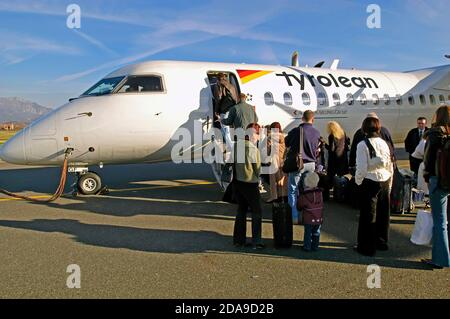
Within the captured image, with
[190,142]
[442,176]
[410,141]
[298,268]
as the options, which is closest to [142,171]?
[190,142]

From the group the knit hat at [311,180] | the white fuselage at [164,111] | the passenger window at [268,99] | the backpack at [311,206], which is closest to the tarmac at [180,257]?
the backpack at [311,206]

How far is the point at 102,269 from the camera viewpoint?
15.9 feet

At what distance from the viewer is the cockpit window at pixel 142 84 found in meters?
9.05

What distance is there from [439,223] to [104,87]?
757 cm

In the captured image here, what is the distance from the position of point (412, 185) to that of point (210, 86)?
522 cm

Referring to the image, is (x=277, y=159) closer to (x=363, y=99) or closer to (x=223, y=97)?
(x=223, y=97)

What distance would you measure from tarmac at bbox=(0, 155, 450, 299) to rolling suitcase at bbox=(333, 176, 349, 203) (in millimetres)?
231

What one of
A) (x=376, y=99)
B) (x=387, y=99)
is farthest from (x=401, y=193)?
(x=387, y=99)

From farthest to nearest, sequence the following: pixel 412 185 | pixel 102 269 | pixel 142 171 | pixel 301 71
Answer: pixel 142 171 → pixel 301 71 → pixel 412 185 → pixel 102 269

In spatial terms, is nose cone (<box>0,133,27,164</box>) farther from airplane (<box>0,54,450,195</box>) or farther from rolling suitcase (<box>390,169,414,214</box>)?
rolling suitcase (<box>390,169,414,214</box>)

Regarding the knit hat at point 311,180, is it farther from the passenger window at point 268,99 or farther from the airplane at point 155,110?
the passenger window at point 268,99

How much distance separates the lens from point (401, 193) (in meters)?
7.68

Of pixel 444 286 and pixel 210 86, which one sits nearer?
pixel 444 286

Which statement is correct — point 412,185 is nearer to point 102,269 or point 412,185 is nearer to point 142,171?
point 102,269
